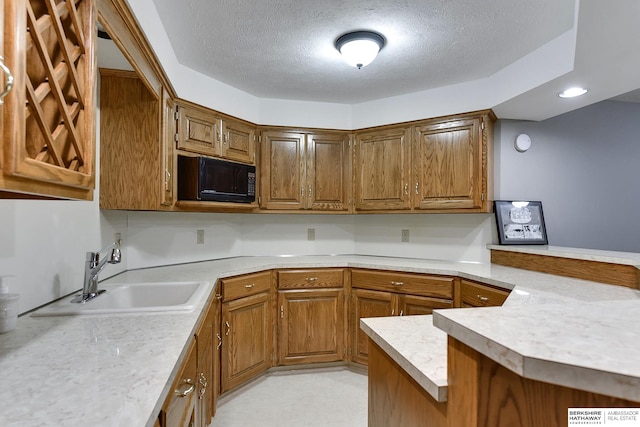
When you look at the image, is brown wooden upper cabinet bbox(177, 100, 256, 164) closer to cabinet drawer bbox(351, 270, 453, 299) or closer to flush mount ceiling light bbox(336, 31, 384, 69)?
flush mount ceiling light bbox(336, 31, 384, 69)

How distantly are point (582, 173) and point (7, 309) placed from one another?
384 centimetres

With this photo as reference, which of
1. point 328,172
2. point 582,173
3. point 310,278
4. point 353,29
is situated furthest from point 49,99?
point 582,173

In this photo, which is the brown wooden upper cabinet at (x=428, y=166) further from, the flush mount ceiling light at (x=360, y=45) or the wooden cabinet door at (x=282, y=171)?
the flush mount ceiling light at (x=360, y=45)

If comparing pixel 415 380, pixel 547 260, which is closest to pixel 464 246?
pixel 547 260

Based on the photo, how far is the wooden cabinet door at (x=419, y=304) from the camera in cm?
243

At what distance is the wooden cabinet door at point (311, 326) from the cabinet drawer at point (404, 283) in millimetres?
208

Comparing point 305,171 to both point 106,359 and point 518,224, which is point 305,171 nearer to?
point 518,224

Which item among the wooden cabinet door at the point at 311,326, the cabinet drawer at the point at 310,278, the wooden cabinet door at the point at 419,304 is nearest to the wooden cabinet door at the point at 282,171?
the cabinet drawer at the point at 310,278

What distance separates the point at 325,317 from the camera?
2773 mm

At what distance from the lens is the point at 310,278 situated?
2.75 meters

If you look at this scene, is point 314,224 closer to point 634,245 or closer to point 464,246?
point 464,246

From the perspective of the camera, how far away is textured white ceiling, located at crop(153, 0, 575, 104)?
5.76 ft

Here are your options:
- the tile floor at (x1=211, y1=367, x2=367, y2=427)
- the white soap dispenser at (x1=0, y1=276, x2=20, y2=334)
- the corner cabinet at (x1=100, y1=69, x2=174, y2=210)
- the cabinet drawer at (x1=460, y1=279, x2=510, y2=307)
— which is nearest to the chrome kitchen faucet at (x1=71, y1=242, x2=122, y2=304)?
the white soap dispenser at (x1=0, y1=276, x2=20, y2=334)

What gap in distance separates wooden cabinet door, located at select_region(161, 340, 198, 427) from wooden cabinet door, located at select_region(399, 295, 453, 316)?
1.68 m
